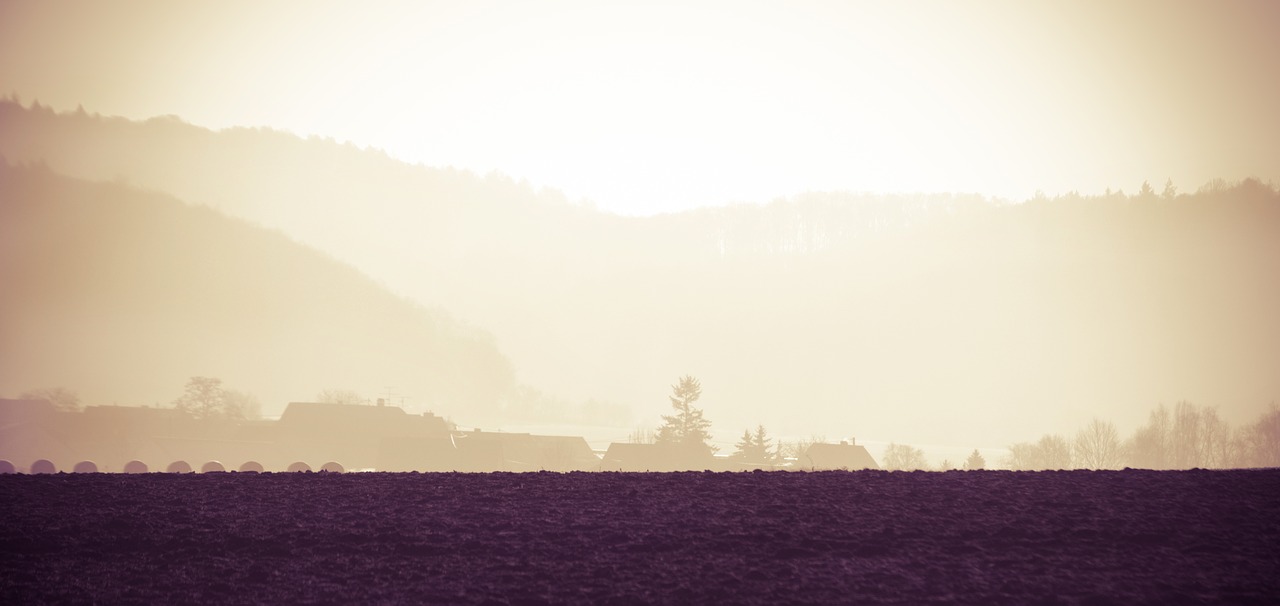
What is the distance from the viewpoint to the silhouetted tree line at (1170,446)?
59094 millimetres

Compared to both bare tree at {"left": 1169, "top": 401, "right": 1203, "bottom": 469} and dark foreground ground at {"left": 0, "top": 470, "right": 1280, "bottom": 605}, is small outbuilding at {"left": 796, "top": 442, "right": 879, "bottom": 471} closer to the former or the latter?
bare tree at {"left": 1169, "top": 401, "right": 1203, "bottom": 469}

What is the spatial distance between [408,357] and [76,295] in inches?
2891

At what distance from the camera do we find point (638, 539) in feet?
32.9

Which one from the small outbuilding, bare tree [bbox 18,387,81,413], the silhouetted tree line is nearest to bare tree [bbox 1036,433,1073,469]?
the silhouetted tree line

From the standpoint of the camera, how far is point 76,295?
552 feet

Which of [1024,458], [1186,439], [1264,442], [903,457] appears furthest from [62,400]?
[1264,442]

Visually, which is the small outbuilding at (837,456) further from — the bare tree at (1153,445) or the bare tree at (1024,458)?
the bare tree at (1153,445)

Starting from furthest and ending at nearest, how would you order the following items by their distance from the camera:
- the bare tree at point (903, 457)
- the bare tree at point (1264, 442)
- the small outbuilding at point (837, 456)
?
the bare tree at point (903, 457) → the bare tree at point (1264, 442) → the small outbuilding at point (837, 456)

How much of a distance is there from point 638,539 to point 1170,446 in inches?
2687

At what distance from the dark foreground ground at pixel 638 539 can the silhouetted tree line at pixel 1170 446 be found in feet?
169

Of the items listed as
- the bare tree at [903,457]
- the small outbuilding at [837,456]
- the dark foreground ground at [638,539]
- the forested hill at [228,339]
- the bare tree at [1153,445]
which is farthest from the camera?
the forested hill at [228,339]

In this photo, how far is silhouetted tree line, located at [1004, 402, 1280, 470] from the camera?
59.1m

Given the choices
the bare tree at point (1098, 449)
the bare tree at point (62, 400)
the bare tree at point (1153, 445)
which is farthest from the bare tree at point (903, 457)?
the bare tree at point (62, 400)

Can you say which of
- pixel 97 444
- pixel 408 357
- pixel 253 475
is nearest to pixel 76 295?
pixel 408 357
